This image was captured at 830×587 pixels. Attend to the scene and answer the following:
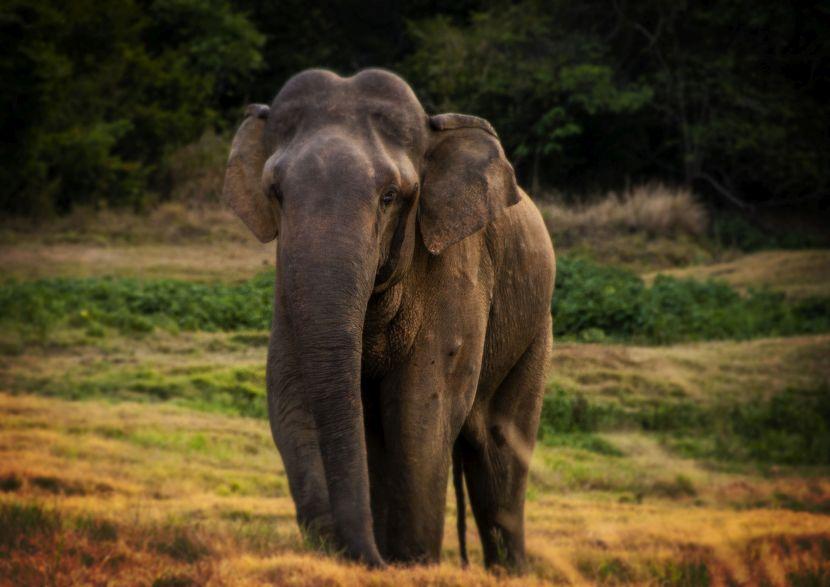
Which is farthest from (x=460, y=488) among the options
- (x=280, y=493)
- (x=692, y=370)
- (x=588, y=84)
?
(x=588, y=84)

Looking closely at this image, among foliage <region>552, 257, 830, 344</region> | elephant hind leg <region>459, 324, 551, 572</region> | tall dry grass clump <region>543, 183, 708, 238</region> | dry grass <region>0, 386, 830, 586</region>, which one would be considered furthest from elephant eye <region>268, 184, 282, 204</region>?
tall dry grass clump <region>543, 183, 708, 238</region>

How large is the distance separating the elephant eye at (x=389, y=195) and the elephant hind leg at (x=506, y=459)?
2139mm

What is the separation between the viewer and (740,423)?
1412 cm

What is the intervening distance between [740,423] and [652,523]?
5.14m

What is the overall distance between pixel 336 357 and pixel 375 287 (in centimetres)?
66

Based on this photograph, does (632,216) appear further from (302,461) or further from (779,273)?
(302,461)

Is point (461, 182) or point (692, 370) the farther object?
point (692, 370)

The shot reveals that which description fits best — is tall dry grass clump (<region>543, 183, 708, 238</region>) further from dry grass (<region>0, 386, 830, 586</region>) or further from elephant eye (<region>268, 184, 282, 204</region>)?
elephant eye (<region>268, 184, 282, 204</region>)

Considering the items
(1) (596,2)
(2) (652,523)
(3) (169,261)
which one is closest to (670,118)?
(1) (596,2)

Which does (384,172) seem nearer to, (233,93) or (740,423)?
(740,423)

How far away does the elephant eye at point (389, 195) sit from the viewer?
4.95 m

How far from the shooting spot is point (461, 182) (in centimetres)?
548

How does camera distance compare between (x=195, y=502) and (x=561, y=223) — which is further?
(x=561, y=223)

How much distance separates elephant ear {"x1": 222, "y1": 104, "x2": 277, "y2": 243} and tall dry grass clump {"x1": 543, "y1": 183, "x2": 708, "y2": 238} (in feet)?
66.6
